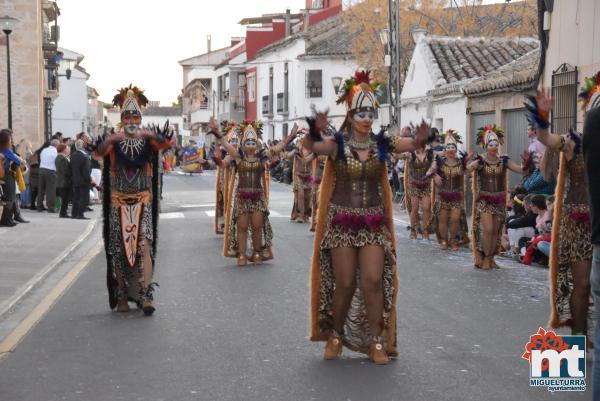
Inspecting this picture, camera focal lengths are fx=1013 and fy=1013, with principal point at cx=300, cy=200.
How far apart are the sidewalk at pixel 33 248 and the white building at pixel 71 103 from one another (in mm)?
57037

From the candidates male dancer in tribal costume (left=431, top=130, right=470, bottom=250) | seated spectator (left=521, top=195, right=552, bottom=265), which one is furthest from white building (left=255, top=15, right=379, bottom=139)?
seated spectator (left=521, top=195, right=552, bottom=265)

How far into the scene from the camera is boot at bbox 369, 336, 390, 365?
795 centimetres

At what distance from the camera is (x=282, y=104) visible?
2564 inches

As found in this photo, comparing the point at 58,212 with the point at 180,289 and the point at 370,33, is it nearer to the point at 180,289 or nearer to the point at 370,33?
the point at 180,289

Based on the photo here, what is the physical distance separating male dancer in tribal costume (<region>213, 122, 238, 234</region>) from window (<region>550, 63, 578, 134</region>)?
6.62 meters

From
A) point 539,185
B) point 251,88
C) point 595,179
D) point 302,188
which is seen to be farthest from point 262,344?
point 251,88

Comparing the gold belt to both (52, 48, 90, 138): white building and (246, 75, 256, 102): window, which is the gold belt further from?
(52, 48, 90, 138): white building

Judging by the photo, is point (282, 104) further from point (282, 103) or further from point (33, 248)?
point (33, 248)

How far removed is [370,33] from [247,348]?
1434 inches

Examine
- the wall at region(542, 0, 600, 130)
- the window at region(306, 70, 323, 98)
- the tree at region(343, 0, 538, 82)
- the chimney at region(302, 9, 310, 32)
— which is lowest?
the wall at region(542, 0, 600, 130)

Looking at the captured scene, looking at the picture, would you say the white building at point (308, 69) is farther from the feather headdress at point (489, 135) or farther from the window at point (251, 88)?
the feather headdress at point (489, 135)

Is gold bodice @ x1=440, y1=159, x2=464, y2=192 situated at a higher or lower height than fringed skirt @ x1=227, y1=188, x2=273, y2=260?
higher

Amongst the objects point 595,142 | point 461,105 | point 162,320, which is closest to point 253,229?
point 162,320

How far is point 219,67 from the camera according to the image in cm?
8475
